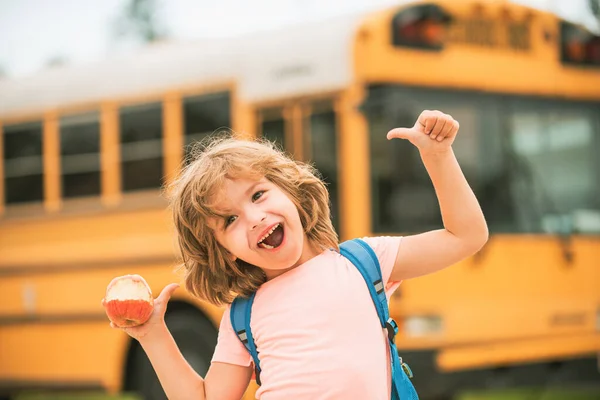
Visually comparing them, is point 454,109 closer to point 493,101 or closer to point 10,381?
point 493,101

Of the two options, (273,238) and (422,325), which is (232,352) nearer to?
(273,238)

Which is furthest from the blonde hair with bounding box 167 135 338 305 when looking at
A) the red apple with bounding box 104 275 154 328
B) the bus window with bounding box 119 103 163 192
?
the bus window with bounding box 119 103 163 192

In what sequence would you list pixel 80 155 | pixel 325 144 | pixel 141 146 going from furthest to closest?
pixel 80 155, pixel 141 146, pixel 325 144

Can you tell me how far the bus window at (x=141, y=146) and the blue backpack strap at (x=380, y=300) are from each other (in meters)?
4.17

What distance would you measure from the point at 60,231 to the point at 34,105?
34.5 inches

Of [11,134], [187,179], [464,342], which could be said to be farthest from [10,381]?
[187,179]

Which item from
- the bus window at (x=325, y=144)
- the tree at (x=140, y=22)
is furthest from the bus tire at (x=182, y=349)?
the tree at (x=140, y=22)

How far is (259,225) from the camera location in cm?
203

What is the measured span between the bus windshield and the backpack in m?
3.20

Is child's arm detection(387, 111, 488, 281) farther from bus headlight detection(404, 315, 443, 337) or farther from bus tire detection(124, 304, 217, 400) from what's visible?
bus tire detection(124, 304, 217, 400)

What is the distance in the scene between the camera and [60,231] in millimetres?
6766

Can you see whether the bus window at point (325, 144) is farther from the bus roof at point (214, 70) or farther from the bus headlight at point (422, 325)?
the bus headlight at point (422, 325)

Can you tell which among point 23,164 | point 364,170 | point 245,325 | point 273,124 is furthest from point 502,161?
point 245,325

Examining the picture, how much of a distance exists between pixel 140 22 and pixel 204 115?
3750 centimetres
